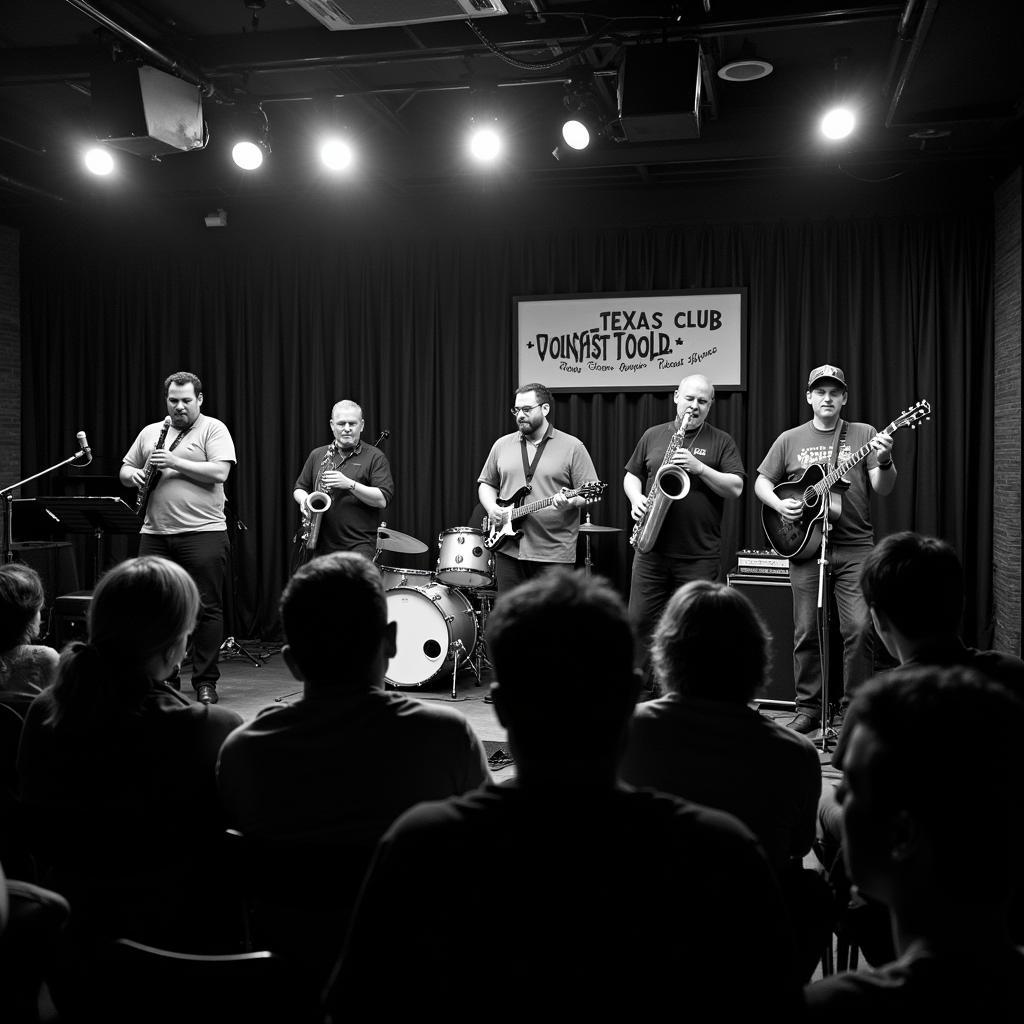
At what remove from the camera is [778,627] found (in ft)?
18.9

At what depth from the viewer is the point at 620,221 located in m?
7.27

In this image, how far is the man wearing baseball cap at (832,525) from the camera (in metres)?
5.05

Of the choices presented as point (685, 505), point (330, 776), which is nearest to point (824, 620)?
point (685, 505)

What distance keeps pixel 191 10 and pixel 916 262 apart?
4631 mm

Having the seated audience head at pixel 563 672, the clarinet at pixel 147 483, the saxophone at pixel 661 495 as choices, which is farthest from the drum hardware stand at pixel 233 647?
the seated audience head at pixel 563 672

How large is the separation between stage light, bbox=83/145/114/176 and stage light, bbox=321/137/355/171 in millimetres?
1462

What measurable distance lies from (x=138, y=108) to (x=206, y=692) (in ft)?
10.1

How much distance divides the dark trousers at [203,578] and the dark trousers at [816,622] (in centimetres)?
317

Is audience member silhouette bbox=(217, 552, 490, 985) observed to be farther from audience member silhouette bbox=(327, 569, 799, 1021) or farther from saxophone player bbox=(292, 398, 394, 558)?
saxophone player bbox=(292, 398, 394, 558)

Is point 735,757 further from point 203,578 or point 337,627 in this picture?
point 203,578

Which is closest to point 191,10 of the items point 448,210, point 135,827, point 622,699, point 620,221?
point 448,210

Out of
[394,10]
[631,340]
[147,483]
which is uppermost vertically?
[394,10]

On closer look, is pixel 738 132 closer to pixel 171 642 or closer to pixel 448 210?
pixel 448 210

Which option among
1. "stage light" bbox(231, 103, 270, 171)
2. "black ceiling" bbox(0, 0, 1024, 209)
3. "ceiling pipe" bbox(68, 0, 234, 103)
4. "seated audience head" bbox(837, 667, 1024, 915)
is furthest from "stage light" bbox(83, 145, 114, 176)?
"seated audience head" bbox(837, 667, 1024, 915)
